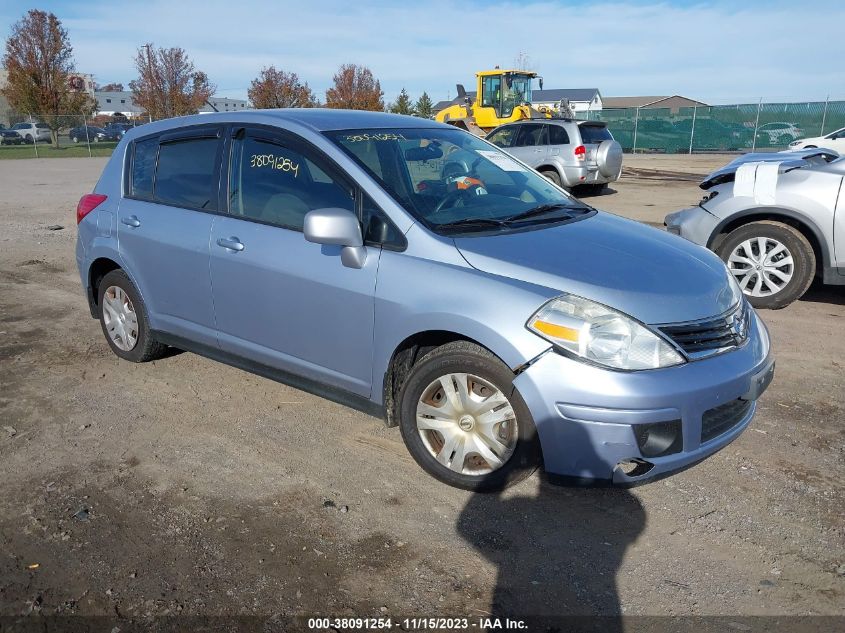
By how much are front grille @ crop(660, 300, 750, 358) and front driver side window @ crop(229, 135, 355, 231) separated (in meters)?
1.71

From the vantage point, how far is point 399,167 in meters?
3.91

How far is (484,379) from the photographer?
3.13 metres

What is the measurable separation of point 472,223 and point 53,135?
46.6 m

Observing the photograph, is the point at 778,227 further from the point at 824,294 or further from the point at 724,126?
the point at 724,126

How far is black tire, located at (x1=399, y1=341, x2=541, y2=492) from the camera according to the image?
3064 mm

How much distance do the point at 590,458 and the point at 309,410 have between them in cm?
200

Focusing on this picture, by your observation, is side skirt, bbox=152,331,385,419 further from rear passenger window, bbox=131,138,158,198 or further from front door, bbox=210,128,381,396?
rear passenger window, bbox=131,138,158,198

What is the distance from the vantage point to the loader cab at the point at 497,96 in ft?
76.1

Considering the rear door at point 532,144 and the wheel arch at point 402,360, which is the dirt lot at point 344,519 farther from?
the rear door at point 532,144

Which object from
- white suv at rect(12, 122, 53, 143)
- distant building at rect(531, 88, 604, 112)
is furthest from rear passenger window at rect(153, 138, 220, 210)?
distant building at rect(531, 88, 604, 112)

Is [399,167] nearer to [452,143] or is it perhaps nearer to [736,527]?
[452,143]

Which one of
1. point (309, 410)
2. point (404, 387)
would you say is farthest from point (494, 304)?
point (309, 410)

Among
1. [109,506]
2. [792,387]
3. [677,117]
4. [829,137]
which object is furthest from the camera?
[677,117]

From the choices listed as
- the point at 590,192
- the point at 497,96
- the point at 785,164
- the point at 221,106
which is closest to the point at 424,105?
the point at 221,106
